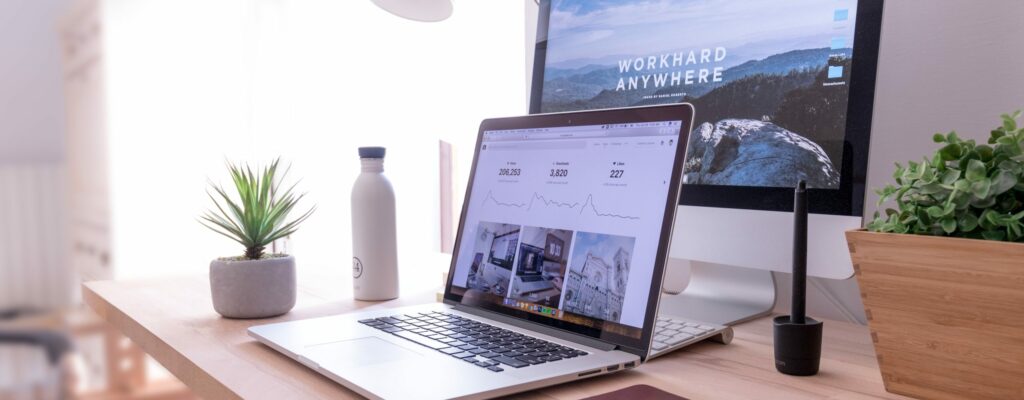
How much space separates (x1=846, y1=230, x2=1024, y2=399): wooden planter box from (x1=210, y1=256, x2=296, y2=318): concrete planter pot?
2.32 ft

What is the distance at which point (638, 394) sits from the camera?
578mm

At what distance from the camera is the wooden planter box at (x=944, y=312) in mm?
502

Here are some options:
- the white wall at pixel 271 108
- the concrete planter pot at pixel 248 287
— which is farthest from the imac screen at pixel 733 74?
the white wall at pixel 271 108

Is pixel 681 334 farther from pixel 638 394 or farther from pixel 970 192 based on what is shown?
pixel 970 192

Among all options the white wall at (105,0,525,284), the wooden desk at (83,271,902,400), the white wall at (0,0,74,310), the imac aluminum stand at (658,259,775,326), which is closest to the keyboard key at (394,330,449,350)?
the wooden desk at (83,271,902,400)

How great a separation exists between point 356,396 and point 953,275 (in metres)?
0.48

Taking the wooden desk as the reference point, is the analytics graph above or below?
above

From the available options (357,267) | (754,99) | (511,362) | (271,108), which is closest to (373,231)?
(357,267)

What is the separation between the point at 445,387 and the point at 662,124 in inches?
14.2

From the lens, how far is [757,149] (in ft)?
2.77

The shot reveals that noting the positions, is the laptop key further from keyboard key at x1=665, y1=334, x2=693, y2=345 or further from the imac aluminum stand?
the imac aluminum stand

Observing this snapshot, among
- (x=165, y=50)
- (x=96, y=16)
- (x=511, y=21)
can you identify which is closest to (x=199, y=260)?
(x=165, y=50)

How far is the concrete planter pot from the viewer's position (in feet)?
3.05

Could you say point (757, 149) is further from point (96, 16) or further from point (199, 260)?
point (199, 260)
